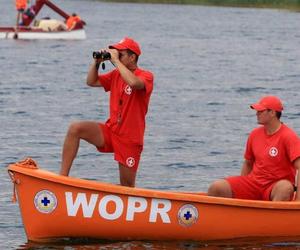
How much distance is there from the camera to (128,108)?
1119 centimetres

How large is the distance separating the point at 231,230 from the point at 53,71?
2287 cm

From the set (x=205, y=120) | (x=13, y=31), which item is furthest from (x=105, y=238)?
(x=13, y=31)

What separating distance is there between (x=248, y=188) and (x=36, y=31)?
A: 31.2 meters

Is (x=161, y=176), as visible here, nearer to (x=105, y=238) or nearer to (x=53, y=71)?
(x=105, y=238)

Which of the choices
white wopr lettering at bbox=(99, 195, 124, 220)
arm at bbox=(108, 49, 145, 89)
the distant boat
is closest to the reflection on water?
white wopr lettering at bbox=(99, 195, 124, 220)

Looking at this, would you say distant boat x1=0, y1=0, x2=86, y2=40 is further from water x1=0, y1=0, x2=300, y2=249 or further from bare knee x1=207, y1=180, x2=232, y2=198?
bare knee x1=207, y1=180, x2=232, y2=198

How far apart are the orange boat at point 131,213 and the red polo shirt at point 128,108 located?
0.55 m

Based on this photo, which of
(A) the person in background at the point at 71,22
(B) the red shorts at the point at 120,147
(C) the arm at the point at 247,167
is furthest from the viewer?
(A) the person in background at the point at 71,22

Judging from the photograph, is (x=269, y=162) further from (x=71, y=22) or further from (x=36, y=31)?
(x=71, y=22)

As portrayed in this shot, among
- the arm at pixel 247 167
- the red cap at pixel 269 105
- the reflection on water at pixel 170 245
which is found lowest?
the reflection on water at pixel 170 245

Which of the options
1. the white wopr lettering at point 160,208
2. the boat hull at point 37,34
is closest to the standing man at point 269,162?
the white wopr lettering at point 160,208

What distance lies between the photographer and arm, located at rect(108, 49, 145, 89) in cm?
1091

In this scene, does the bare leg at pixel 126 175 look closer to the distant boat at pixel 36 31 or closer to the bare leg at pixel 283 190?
the bare leg at pixel 283 190

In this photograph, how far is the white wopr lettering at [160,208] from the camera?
11.0m
